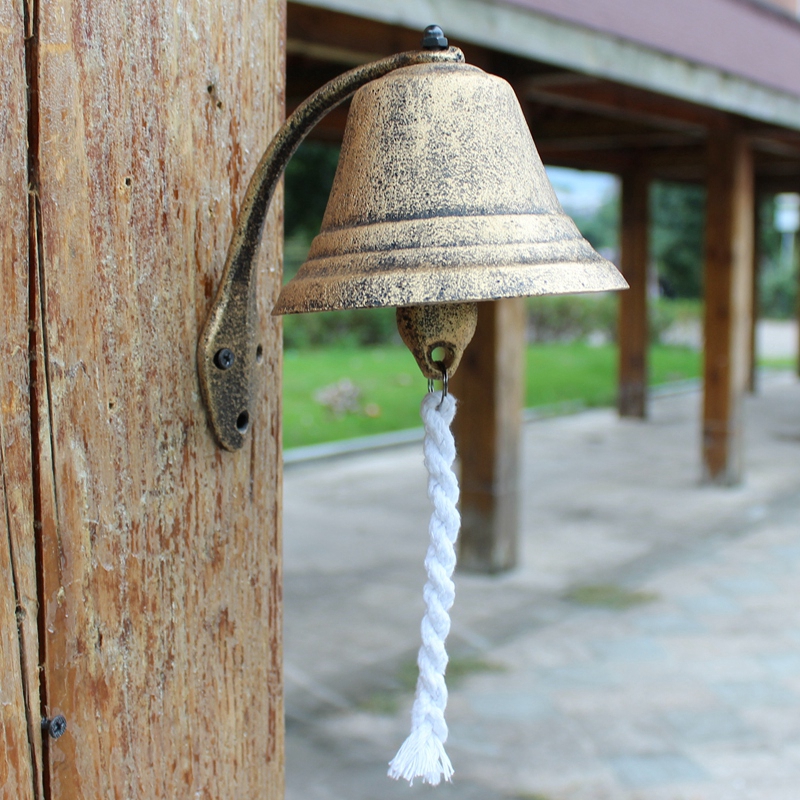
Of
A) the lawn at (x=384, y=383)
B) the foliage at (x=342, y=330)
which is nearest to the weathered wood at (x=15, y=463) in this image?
the lawn at (x=384, y=383)

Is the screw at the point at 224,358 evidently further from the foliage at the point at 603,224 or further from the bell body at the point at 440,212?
the foliage at the point at 603,224

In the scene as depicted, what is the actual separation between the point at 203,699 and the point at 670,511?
606cm

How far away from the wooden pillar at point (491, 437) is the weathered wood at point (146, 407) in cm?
394

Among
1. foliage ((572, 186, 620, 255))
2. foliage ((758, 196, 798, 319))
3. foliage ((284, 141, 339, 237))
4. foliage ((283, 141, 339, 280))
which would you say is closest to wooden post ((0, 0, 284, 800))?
foliage ((283, 141, 339, 280))

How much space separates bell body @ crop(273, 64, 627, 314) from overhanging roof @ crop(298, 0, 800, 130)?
6.35 ft

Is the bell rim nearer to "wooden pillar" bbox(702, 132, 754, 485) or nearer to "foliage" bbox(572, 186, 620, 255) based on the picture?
"wooden pillar" bbox(702, 132, 754, 485)

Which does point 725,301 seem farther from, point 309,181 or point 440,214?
point 309,181

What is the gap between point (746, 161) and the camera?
23.5 ft

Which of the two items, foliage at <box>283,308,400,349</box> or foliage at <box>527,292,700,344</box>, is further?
foliage at <box>527,292,700,344</box>

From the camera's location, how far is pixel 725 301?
708 centimetres

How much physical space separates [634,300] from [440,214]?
10011 millimetres

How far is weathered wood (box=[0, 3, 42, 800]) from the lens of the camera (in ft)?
2.85

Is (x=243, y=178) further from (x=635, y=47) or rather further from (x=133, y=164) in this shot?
(x=635, y=47)

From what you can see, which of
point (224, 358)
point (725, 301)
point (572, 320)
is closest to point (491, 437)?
point (725, 301)
